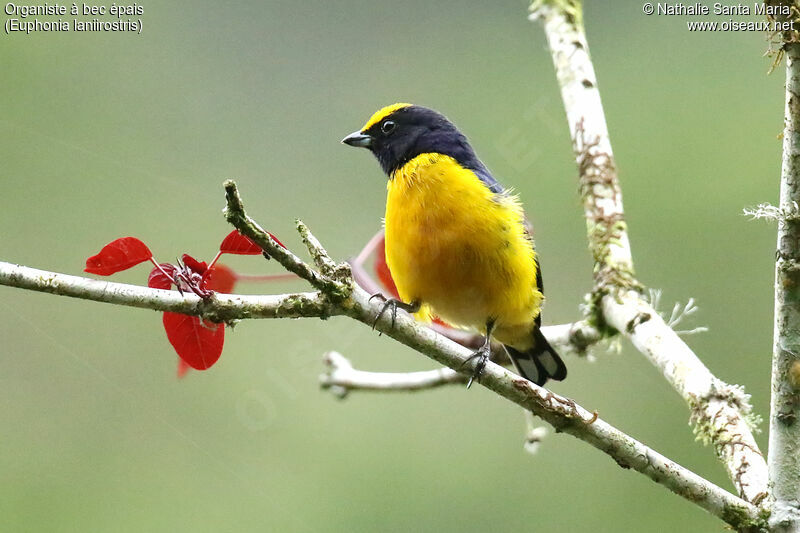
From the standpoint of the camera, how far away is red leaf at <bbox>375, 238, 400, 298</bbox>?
3672 mm

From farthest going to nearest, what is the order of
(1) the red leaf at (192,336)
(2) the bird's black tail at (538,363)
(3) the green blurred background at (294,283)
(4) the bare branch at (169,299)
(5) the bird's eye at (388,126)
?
1. (3) the green blurred background at (294,283)
2. (2) the bird's black tail at (538,363)
3. (5) the bird's eye at (388,126)
4. (1) the red leaf at (192,336)
5. (4) the bare branch at (169,299)

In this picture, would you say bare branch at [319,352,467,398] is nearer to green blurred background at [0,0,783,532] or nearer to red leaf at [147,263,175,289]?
green blurred background at [0,0,783,532]

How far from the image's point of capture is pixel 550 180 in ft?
23.8

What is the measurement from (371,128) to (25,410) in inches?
142

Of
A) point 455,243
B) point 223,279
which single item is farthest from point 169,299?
point 455,243

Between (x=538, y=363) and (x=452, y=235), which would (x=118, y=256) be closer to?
(x=452, y=235)

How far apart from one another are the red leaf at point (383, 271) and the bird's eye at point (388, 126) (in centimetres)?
49

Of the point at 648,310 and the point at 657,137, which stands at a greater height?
the point at 657,137

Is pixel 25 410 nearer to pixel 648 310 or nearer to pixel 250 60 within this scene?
pixel 250 60

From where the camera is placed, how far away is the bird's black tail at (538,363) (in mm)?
3775

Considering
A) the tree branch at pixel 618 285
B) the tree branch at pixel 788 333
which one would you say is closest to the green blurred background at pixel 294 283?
the tree branch at pixel 618 285

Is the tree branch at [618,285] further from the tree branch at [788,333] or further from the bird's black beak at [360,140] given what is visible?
the bird's black beak at [360,140]

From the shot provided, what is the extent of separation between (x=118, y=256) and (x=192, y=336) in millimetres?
290

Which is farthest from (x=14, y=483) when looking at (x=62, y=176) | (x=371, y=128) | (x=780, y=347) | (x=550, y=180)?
(x=780, y=347)
